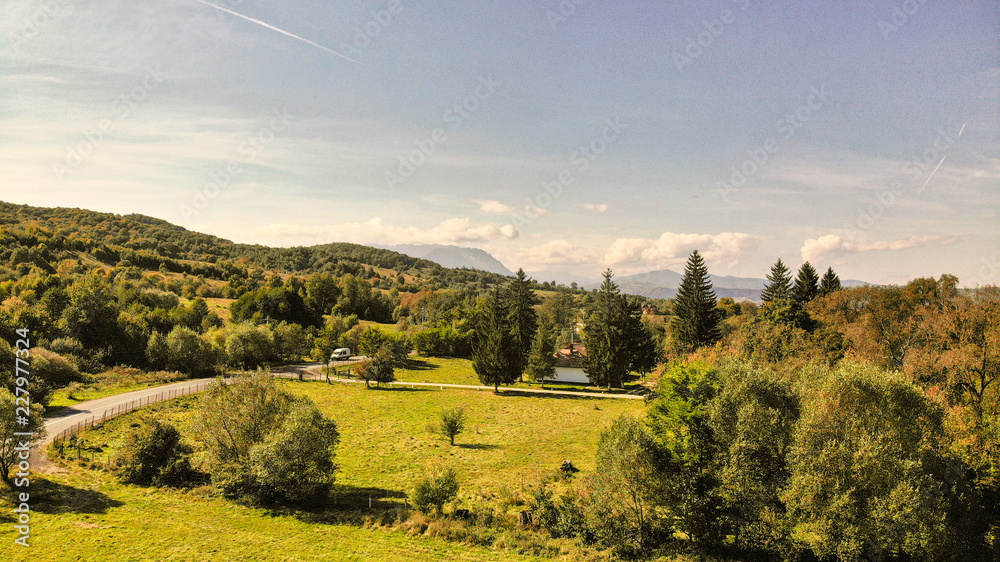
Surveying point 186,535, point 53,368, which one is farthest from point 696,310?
point 53,368

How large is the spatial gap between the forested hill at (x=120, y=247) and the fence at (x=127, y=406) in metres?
54.6

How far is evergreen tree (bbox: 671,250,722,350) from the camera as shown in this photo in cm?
6347

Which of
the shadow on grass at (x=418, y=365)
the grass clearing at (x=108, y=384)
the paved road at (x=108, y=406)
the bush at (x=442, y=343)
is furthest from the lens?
the bush at (x=442, y=343)

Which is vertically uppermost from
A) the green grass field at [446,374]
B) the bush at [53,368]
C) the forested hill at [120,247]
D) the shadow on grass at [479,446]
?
the forested hill at [120,247]

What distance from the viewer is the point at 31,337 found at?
49844mm

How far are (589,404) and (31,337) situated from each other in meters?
63.8

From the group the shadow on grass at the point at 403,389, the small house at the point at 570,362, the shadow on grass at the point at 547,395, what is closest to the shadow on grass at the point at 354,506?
the shadow on grass at the point at 403,389

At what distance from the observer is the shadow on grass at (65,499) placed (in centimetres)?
2244

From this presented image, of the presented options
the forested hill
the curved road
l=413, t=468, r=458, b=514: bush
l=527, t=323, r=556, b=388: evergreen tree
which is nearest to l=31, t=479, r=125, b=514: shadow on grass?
the curved road

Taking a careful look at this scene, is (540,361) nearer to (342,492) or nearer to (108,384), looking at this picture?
(342,492)

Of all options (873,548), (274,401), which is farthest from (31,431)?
(873,548)

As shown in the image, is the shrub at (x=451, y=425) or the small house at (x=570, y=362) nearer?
the shrub at (x=451, y=425)

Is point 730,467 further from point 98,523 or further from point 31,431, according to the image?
point 31,431

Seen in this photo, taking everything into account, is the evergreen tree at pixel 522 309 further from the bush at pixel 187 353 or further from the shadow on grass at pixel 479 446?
the bush at pixel 187 353
